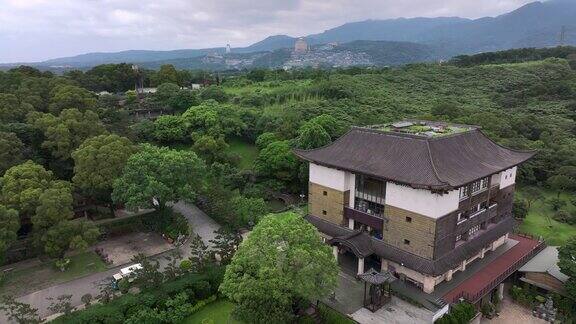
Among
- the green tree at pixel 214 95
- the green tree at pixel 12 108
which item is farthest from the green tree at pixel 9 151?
the green tree at pixel 214 95

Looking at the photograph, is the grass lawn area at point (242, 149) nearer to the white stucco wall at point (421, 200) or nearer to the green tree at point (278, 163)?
the green tree at point (278, 163)

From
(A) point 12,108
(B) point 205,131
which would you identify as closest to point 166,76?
(B) point 205,131

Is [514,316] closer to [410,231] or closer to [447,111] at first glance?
[410,231]

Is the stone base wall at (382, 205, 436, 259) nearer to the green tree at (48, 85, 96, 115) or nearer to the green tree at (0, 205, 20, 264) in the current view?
the green tree at (0, 205, 20, 264)

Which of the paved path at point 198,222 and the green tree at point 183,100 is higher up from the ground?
the green tree at point 183,100

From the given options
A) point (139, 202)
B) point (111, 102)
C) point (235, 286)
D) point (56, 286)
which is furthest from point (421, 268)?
point (111, 102)

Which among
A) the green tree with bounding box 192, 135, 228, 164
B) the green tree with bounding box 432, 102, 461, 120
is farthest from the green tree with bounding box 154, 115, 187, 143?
the green tree with bounding box 432, 102, 461, 120

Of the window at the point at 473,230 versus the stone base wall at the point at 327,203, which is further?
the stone base wall at the point at 327,203
